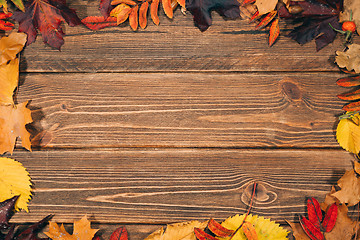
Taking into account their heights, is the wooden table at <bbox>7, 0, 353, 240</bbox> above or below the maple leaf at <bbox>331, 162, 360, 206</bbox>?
below

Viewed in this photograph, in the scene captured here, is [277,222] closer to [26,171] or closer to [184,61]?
[184,61]

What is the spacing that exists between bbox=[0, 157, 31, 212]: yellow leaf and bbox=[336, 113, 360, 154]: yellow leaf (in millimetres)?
967

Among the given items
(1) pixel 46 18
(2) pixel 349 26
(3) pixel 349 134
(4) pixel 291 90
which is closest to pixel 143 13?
(1) pixel 46 18

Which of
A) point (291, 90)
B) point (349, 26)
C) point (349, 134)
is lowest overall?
point (291, 90)

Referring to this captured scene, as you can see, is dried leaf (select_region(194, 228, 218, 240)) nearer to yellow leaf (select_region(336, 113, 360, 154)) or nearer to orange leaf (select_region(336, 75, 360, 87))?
yellow leaf (select_region(336, 113, 360, 154))

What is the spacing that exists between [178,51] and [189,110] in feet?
0.62

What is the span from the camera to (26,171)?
0.81 meters

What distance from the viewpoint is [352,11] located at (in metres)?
0.78

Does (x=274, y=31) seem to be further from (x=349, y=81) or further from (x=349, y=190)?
(x=349, y=190)

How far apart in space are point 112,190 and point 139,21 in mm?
533

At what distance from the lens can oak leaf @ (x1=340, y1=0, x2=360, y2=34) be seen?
0.77 metres

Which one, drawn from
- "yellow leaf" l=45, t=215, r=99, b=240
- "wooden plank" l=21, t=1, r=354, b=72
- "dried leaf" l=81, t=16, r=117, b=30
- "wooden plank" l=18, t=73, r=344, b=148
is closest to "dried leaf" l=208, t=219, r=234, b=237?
"wooden plank" l=18, t=73, r=344, b=148

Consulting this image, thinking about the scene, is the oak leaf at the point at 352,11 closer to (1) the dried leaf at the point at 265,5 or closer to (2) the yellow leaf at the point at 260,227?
(1) the dried leaf at the point at 265,5

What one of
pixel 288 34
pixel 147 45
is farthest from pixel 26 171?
pixel 288 34
